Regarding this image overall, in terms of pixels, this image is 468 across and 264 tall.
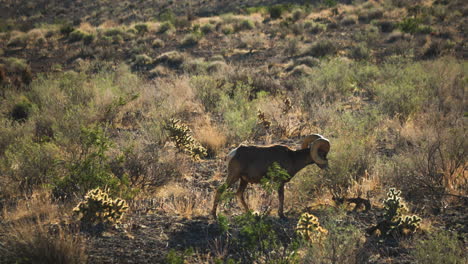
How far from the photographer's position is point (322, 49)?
→ 21.5 meters

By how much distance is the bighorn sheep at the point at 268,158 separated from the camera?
5.28 metres

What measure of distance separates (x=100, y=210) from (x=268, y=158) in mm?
2195

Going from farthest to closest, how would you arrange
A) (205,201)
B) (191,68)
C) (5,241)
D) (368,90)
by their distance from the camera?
(191,68), (368,90), (205,201), (5,241)

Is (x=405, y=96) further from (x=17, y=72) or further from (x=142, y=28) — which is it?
(x=142, y=28)

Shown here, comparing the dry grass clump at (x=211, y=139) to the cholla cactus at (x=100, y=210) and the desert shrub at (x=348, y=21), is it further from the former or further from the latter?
the desert shrub at (x=348, y=21)

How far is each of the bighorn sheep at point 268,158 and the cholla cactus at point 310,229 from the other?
2.48ft

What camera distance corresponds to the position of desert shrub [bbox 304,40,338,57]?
2132 centimetres

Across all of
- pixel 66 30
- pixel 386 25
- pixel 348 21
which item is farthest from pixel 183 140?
pixel 66 30

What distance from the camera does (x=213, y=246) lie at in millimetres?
4848

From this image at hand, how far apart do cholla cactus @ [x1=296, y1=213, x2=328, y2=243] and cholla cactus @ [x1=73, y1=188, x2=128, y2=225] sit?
7.28 feet

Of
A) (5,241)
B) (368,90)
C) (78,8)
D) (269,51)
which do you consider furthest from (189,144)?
(78,8)

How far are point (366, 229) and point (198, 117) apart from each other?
735 cm

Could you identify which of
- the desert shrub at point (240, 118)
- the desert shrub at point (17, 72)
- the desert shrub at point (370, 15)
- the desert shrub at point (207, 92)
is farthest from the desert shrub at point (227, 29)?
the desert shrub at point (240, 118)

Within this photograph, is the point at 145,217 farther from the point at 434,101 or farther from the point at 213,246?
the point at 434,101
